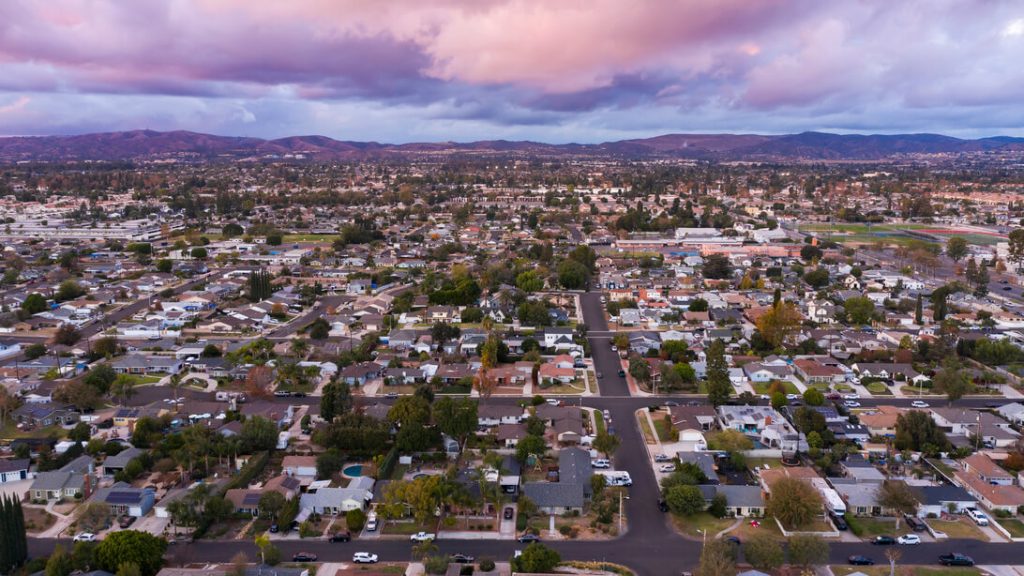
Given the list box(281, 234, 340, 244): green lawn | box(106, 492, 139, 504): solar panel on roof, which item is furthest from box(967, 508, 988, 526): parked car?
box(281, 234, 340, 244): green lawn

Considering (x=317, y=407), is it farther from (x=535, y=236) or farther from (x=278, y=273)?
(x=535, y=236)

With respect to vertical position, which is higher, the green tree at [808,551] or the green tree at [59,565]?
the green tree at [808,551]

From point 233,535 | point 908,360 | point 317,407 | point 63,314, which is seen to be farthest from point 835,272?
point 63,314

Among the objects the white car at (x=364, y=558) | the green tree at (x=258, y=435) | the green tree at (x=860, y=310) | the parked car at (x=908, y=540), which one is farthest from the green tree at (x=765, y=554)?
the green tree at (x=860, y=310)

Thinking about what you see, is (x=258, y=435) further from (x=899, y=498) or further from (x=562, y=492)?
(x=899, y=498)

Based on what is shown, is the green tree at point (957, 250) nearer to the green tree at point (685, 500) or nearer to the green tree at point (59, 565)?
the green tree at point (685, 500)

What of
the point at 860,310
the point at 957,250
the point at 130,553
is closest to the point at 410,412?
the point at 130,553

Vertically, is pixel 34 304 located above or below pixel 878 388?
above
